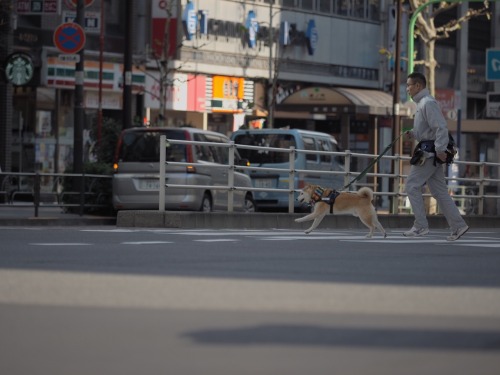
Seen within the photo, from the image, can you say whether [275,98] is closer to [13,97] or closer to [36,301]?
[13,97]

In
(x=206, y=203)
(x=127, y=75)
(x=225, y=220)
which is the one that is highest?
(x=127, y=75)

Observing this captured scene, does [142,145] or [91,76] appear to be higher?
[91,76]

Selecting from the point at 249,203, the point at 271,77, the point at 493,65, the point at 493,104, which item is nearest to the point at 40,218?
the point at 249,203

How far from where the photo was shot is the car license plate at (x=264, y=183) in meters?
31.5

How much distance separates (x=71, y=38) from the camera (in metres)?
28.4

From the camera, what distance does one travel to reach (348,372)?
5930 millimetres

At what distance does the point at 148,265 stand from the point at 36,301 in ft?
9.55

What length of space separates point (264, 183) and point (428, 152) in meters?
15.3

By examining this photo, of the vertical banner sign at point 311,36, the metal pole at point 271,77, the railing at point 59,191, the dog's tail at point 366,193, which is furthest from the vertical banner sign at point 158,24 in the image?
the dog's tail at point 366,193

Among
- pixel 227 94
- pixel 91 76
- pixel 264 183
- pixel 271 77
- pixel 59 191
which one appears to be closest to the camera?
pixel 59 191

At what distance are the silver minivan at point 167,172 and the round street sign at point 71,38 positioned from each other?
259 centimetres

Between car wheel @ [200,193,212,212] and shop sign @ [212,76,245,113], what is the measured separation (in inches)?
938

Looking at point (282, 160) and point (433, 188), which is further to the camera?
point (282, 160)

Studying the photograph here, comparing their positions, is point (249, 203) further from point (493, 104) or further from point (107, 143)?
point (493, 104)
